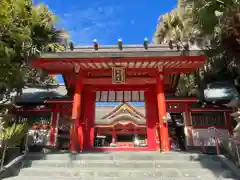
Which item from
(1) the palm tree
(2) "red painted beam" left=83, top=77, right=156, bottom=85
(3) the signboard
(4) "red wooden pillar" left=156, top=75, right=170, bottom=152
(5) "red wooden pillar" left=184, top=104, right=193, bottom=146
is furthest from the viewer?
(5) "red wooden pillar" left=184, top=104, right=193, bottom=146

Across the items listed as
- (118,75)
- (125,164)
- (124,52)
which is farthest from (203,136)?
(125,164)

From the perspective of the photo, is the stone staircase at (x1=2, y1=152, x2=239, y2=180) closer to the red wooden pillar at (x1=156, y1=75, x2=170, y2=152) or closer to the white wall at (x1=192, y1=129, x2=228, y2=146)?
the red wooden pillar at (x1=156, y1=75, x2=170, y2=152)

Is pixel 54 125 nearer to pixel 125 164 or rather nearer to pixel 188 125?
pixel 125 164

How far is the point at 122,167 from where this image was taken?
7191mm

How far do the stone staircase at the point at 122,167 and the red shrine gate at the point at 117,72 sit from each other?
4.52 feet

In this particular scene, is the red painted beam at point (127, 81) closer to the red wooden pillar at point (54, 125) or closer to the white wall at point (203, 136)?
the red wooden pillar at point (54, 125)

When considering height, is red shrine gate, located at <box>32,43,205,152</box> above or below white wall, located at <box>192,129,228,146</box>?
above

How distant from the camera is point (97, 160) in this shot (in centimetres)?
759

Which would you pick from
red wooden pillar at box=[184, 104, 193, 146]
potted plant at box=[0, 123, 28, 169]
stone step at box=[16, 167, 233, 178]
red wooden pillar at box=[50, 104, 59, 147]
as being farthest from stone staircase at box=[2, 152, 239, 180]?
red wooden pillar at box=[184, 104, 193, 146]

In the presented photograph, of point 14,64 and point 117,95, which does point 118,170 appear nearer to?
point 14,64

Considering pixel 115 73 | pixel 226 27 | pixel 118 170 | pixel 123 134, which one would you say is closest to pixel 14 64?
pixel 115 73

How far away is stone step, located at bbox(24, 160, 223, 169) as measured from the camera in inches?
283

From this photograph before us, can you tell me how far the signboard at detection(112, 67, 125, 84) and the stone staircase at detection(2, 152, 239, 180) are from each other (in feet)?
12.2

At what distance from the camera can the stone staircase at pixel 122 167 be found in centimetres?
658
